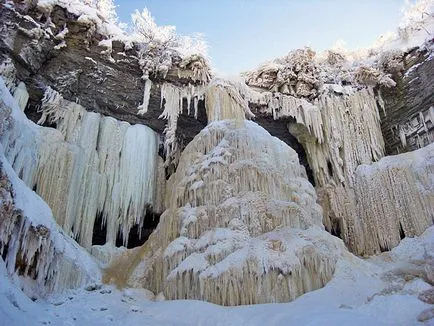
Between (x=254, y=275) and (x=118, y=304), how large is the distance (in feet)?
8.94

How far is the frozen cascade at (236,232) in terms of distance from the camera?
8617 millimetres

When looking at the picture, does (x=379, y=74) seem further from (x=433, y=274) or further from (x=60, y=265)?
(x=60, y=265)

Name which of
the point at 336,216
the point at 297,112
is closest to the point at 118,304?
the point at 336,216

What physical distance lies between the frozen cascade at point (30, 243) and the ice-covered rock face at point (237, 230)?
1.90 m

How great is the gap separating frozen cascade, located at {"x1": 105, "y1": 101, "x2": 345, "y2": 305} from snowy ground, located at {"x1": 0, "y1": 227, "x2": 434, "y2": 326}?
43 centimetres

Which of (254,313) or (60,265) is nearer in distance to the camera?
(254,313)

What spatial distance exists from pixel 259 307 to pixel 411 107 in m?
10.8

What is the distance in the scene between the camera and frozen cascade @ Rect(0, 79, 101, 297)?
6824 millimetres

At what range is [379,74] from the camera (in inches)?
629

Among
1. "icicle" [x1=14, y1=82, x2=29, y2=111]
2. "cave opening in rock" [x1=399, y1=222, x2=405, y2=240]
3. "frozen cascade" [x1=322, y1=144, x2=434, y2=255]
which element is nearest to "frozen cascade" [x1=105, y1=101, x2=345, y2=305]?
"frozen cascade" [x1=322, y1=144, x2=434, y2=255]

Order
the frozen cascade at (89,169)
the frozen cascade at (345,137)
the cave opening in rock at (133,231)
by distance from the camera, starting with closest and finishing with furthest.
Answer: the frozen cascade at (89,169), the cave opening in rock at (133,231), the frozen cascade at (345,137)

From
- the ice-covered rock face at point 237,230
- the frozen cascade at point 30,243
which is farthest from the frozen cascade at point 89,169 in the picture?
the frozen cascade at point 30,243

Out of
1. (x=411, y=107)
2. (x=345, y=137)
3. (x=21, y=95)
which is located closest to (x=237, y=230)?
(x=21, y=95)

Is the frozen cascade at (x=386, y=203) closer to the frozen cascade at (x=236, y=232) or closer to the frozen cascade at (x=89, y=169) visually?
the frozen cascade at (x=236, y=232)
